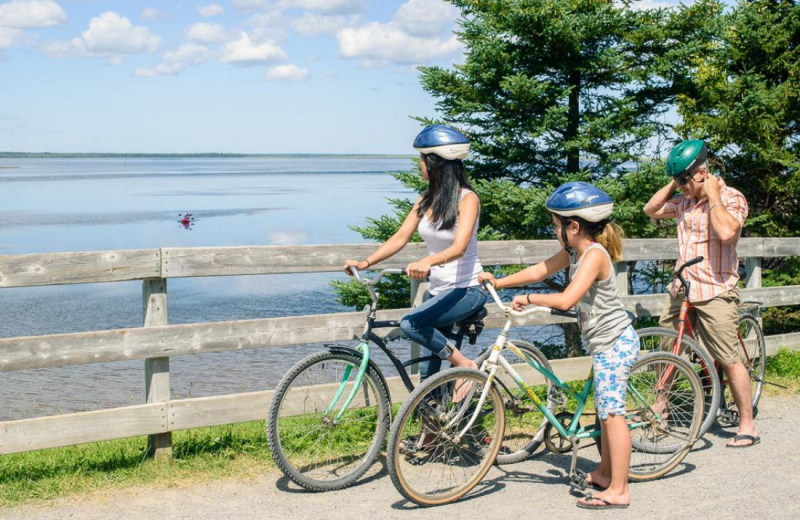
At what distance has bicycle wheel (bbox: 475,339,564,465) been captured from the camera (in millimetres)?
5285

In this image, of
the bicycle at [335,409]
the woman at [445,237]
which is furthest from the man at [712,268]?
the woman at [445,237]

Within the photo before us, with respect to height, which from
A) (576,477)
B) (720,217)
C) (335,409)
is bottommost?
(576,477)

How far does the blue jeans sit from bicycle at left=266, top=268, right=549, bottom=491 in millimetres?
100

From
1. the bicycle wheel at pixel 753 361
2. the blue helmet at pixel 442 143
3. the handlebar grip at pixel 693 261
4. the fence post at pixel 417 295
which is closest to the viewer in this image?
the blue helmet at pixel 442 143

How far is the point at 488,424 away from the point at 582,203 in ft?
4.56

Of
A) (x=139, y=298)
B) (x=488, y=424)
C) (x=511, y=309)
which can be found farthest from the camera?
(x=139, y=298)

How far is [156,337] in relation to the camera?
17.3 ft

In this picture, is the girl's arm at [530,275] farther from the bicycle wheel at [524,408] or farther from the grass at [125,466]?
the grass at [125,466]

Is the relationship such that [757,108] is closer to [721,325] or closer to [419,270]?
[721,325]

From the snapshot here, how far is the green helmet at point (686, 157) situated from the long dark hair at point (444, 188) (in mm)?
1542

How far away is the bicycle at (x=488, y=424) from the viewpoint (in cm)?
481

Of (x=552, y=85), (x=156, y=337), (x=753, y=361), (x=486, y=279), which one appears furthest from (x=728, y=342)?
Answer: (x=552, y=85)

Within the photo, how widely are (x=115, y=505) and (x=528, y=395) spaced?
2462mm

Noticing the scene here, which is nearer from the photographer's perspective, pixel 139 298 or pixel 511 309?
pixel 511 309
